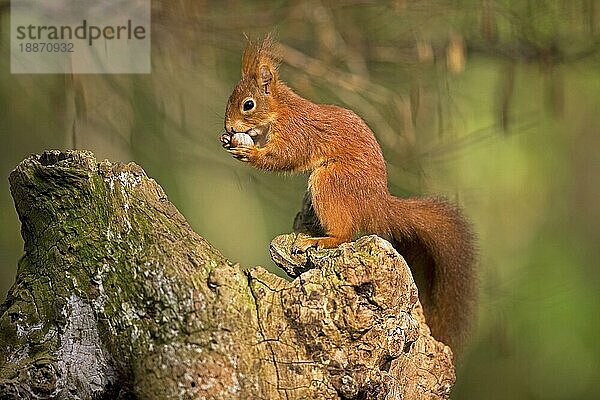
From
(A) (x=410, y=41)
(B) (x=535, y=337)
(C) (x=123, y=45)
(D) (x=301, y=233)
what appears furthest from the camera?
(B) (x=535, y=337)

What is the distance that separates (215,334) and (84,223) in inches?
9.2

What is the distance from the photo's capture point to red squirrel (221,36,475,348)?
1250 millimetres

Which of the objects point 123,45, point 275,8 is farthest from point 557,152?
point 123,45

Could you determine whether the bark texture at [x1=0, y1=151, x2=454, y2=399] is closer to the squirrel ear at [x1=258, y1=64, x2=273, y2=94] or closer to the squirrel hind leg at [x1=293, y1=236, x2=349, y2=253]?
the squirrel hind leg at [x1=293, y1=236, x2=349, y2=253]

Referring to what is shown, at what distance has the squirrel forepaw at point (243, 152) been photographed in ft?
4.28

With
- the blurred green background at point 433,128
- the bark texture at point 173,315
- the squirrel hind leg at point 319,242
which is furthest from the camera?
the blurred green background at point 433,128

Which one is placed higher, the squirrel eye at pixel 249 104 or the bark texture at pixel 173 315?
the squirrel eye at pixel 249 104

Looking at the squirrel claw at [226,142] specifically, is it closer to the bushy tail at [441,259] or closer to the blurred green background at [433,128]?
the bushy tail at [441,259]

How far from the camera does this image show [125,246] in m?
0.97

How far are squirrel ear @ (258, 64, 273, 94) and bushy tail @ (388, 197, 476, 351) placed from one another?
0.29 m

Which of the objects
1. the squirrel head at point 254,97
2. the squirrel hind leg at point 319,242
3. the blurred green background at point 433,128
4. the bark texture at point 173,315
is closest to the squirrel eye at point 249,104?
the squirrel head at point 254,97

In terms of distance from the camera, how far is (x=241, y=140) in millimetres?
1335

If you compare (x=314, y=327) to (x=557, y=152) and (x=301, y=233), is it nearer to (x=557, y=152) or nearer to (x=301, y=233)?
(x=301, y=233)

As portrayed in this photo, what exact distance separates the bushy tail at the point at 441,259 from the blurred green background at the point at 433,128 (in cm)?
67
